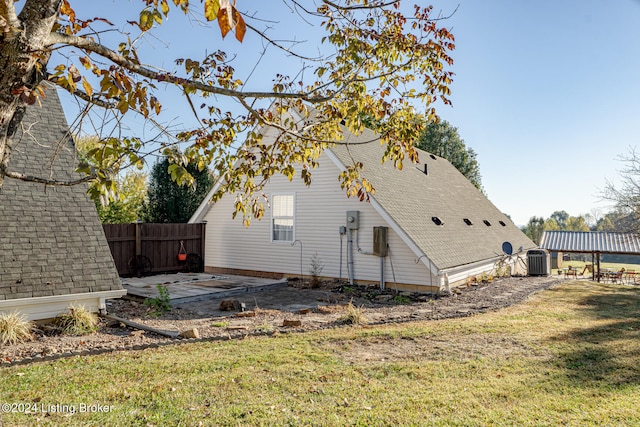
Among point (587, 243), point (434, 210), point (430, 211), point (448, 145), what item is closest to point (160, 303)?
point (430, 211)

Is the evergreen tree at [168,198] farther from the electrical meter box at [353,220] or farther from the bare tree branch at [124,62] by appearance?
the bare tree branch at [124,62]

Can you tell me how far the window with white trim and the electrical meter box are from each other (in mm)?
2378

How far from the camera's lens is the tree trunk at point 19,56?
101 inches

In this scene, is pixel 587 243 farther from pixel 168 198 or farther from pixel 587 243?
pixel 168 198

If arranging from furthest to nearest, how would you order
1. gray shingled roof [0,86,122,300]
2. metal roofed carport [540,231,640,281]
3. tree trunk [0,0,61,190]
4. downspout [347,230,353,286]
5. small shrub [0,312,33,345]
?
metal roofed carport [540,231,640,281] → downspout [347,230,353,286] → gray shingled roof [0,86,122,300] → small shrub [0,312,33,345] → tree trunk [0,0,61,190]

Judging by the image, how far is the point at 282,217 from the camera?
47.9ft

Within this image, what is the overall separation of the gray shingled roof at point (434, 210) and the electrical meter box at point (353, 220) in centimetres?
87

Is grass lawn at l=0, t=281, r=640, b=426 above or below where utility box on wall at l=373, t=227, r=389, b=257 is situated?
below

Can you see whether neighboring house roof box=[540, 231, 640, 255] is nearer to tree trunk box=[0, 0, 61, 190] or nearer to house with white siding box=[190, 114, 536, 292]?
house with white siding box=[190, 114, 536, 292]

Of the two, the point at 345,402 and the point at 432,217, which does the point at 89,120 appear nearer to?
the point at 345,402

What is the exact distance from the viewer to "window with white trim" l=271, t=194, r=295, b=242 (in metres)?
14.5

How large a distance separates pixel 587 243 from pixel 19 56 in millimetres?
33618

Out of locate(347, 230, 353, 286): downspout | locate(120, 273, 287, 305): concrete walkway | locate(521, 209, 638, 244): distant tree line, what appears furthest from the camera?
locate(521, 209, 638, 244): distant tree line

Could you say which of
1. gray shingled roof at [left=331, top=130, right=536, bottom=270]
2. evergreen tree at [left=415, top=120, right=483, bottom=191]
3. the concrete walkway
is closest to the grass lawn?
gray shingled roof at [left=331, top=130, right=536, bottom=270]
